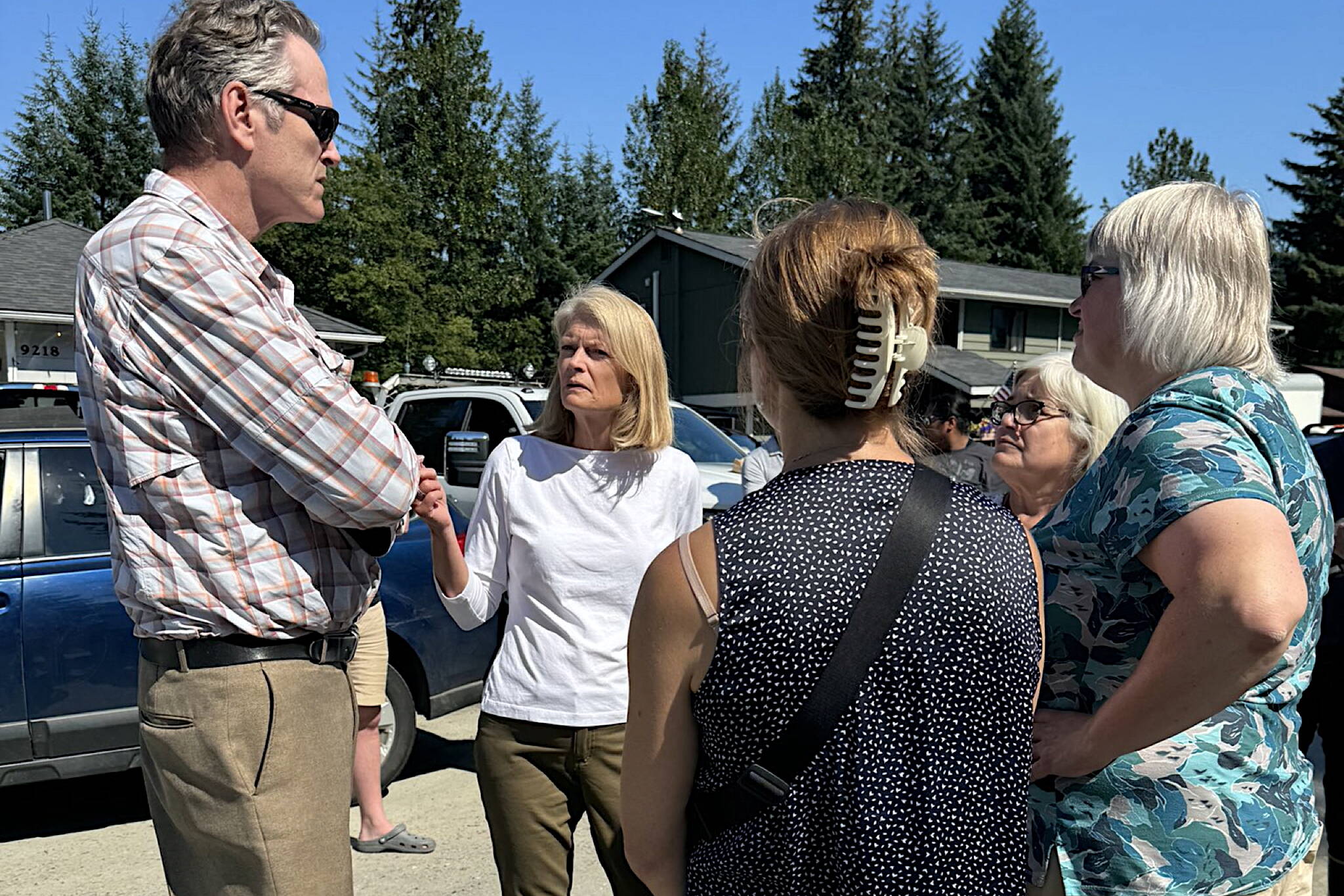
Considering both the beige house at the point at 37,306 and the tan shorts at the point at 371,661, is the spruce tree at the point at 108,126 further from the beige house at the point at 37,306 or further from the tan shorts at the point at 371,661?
the tan shorts at the point at 371,661

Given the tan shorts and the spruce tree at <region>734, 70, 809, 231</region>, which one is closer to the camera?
the tan shorts

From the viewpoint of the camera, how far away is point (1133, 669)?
174 centimetres

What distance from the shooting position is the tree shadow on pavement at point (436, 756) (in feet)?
18.7

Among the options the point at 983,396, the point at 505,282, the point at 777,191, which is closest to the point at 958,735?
the point at 983,396

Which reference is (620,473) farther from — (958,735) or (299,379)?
(958,735)

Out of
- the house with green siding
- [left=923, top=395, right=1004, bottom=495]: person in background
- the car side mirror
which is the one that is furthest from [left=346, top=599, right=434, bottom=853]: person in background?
the house with green siding

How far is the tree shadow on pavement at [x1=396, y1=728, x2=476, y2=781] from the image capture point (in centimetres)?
570

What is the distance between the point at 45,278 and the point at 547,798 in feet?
56.0

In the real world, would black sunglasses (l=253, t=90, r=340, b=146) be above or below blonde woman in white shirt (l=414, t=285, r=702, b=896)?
above

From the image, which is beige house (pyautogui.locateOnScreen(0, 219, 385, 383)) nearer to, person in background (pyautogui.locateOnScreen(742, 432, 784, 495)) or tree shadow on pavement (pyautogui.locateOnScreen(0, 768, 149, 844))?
person in background (pyautogui.locateOnScreen(742, 432, 784, 495))

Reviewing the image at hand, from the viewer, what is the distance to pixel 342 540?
1882 millimetres

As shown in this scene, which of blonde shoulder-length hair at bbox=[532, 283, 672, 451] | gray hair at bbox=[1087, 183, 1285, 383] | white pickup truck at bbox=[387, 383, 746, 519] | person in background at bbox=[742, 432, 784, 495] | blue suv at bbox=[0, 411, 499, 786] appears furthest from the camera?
white pickup truck at bbox=[387, 383, 746, 519]

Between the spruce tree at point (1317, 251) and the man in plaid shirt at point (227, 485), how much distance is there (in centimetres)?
4302

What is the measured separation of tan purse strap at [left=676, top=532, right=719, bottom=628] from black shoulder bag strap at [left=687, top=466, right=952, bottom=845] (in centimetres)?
16
